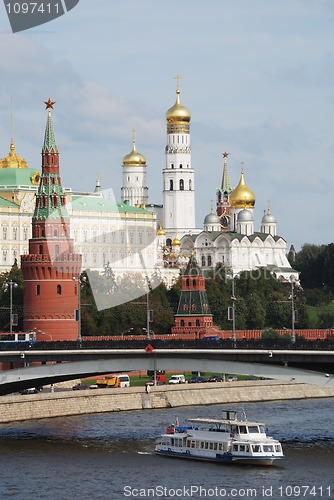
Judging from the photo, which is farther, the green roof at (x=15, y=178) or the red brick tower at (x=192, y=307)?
the green roof at (x=15, y=178)

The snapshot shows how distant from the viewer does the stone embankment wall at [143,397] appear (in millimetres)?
85500

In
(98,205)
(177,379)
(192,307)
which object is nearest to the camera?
(177,379)

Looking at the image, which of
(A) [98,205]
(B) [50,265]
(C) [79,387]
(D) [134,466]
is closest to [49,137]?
(B) [50,265]

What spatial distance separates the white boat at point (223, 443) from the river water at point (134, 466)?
1.93 ft

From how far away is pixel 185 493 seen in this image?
2410 inches

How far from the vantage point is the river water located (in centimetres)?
6197

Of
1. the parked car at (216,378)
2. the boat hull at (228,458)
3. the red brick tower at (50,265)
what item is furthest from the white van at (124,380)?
the boat hull at (228,458)

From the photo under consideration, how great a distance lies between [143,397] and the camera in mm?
92688

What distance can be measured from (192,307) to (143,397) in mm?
28448

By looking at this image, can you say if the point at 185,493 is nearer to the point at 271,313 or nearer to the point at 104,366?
the point at 104,366

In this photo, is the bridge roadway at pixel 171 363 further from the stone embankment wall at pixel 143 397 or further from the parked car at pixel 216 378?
the parked car at pixel 216 378

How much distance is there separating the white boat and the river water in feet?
1.93

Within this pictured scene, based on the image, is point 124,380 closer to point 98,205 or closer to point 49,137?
point 49,137

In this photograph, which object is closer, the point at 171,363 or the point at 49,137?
the point at 171,363
